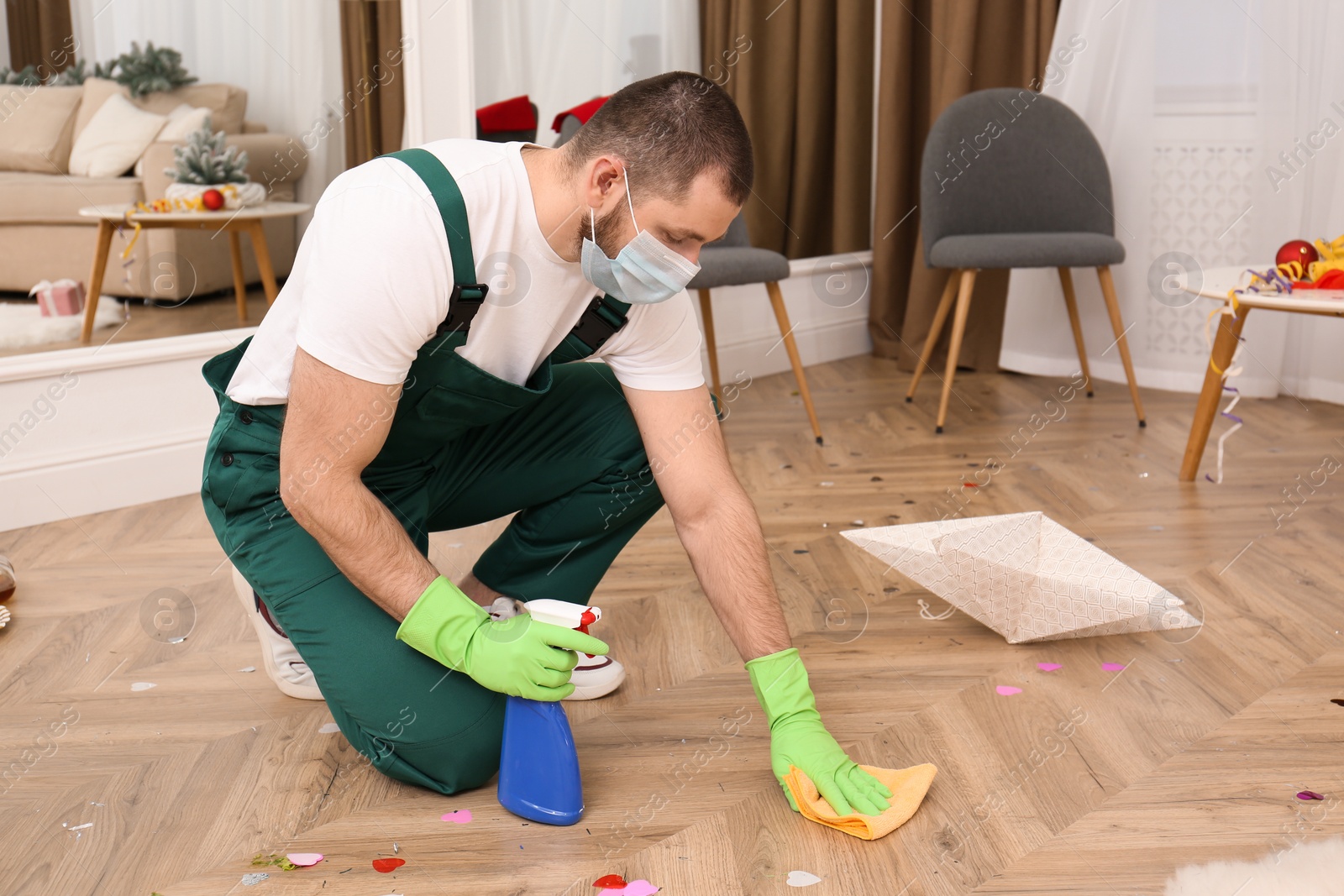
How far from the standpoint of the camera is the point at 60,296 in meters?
2.44

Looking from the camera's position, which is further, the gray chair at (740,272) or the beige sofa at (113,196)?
the gray chair at (740,272)

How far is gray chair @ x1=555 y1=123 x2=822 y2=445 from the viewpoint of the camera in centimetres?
279

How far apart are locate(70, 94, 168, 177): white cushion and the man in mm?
1221

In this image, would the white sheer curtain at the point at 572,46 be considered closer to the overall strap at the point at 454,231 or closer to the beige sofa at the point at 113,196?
the beige sofa at the point at 113,196

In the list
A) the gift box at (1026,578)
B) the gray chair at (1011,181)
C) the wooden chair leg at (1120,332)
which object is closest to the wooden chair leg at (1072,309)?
the gray chair at (1011,181)

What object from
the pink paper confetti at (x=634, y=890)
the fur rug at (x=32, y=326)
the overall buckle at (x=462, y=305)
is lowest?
the pink paper confetti at (x=634, y=890)

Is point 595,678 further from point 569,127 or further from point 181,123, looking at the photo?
point 569,127

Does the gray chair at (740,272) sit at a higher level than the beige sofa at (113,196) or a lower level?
lower

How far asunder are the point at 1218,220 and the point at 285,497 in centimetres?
284

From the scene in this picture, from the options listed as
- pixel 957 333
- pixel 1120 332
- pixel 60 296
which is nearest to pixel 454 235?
pixel 60 296

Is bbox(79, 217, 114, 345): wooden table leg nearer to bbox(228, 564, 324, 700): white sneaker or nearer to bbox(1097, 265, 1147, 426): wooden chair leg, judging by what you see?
bbox(228, 564, 324, 700): white sneaker

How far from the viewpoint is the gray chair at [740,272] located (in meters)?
2.79

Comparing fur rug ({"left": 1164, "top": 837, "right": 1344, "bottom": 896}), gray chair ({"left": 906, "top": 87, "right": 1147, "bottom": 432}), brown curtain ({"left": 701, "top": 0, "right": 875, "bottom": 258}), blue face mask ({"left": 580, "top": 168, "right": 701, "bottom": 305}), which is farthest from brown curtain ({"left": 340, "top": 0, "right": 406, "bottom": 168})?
fur rug ({"left": 1164, "top": 837, "right": 1344, "bottom": 896})

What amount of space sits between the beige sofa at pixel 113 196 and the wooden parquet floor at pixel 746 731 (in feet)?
1.81
